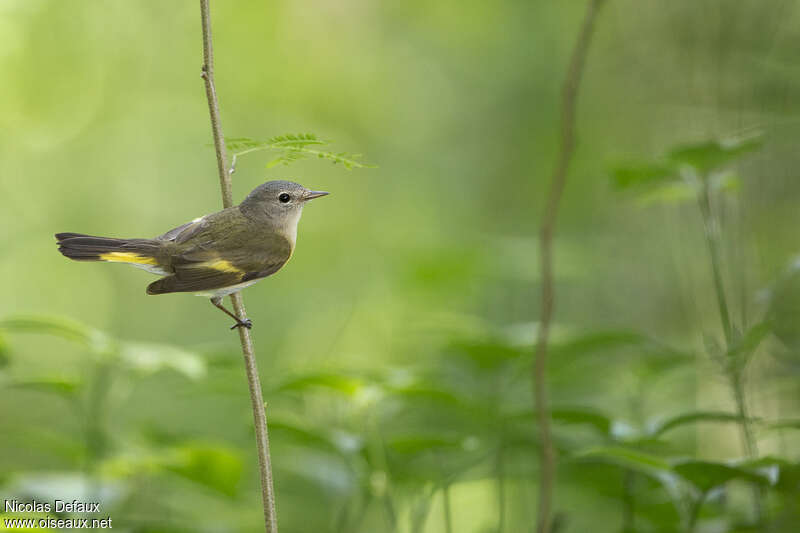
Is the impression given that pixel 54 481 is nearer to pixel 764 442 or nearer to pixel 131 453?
pixel 131 453

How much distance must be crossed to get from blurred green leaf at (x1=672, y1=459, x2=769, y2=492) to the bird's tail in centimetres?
111

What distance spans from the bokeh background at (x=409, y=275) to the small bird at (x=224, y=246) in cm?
55

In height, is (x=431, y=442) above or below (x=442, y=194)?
below

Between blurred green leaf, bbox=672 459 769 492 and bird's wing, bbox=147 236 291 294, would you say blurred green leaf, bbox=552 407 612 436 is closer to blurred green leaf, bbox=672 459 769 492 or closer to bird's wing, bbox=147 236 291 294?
blurred green leaf, bbox=672 459 769 492

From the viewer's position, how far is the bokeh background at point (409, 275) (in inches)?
74.5

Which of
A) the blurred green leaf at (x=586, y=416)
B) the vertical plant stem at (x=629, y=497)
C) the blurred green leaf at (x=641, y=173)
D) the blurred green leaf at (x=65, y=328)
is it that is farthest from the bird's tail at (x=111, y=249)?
the vertical plant stem at (x=629, y=497)

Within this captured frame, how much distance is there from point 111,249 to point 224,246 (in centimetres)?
17

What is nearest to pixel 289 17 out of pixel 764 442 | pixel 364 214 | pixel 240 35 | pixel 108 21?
pixel 240 35

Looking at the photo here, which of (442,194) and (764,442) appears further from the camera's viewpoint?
(442,194)

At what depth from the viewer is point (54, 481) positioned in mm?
1911

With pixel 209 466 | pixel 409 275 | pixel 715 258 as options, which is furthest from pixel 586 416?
pixel 409 275

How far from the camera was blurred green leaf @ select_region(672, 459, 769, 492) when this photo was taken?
141 centimetres

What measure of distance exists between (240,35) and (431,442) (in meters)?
7.98

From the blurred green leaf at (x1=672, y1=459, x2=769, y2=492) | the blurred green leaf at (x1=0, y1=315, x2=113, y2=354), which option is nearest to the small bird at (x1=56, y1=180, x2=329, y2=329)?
the blurred green leaf at (x1=0, y1=315, x2=113, y2=354)
